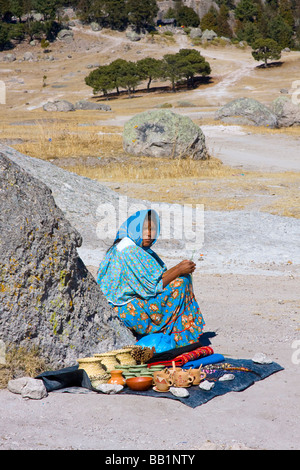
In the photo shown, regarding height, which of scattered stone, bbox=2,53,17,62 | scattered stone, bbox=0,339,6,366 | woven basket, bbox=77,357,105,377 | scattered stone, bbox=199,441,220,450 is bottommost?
scattered stone, bbox=2,53,17,62

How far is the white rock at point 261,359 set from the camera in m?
4.51

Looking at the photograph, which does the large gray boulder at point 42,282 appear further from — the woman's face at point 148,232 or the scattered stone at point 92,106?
the scattered stone at point 92,106

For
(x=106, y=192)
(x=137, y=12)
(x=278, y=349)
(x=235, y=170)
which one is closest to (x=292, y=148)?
(x=235, y=170)

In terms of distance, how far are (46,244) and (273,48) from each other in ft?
182

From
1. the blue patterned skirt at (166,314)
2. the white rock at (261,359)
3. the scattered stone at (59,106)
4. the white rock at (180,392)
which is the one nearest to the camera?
the white rock at (180,392)

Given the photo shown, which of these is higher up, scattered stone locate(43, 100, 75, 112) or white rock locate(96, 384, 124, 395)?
white rock locate(96, 384, 124, 395)

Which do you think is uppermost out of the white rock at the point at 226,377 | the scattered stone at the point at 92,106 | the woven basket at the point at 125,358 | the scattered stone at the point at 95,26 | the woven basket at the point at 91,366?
the woven basket at the point at 91,366

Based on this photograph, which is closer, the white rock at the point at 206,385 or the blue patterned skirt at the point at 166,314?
the white rock at the point at 206,385

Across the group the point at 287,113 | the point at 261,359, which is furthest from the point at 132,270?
the point at 287,113

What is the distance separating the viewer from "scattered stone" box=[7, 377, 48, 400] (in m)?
3.67

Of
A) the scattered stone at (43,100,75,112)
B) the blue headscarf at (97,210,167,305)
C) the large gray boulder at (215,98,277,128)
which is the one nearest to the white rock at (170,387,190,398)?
the blue headscarf at (97,210,167,305)

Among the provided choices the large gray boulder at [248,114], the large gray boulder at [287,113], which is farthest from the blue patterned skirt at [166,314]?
the large gray boulder at [287,113]

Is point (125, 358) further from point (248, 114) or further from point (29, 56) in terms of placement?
point (29, 56)

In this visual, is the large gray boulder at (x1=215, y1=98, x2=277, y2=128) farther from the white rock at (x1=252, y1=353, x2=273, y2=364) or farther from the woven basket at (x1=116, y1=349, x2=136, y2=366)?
the woven basket at (x1=116, y1=349, x2=136, y2=366)
